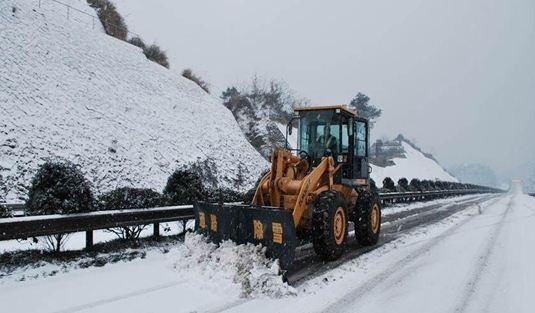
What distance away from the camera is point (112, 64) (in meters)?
25.4

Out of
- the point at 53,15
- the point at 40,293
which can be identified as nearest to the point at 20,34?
the point at 53,15

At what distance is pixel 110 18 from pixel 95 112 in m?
13.2

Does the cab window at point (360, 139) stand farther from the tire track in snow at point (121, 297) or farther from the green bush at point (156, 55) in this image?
the green bush at point (156, 55)

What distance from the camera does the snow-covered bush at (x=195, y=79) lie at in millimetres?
33812

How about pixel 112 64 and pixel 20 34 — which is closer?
pixel 20 34

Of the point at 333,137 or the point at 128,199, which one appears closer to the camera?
the point at 333,137

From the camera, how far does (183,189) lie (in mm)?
10578

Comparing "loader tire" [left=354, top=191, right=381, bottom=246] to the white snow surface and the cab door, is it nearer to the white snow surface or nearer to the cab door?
the cab door

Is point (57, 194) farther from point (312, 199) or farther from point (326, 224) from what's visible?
point (326, 224)

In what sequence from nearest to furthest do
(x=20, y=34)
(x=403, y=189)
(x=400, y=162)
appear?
(x=20, y=34) < (x=403, y=189) < (x=400, y=162)

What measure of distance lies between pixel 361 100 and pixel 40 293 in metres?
71.7

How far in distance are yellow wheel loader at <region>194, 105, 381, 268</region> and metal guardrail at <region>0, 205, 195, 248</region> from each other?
3.83ft

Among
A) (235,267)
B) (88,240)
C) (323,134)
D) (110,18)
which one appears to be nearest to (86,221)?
(88,240)

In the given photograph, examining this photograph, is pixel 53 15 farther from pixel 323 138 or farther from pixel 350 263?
pixel 350 263
